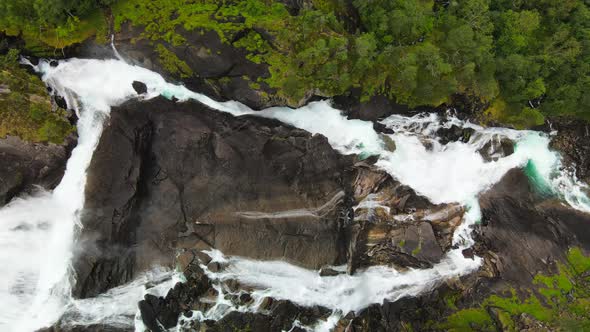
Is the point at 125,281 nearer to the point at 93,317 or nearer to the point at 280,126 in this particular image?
the point at 93,317

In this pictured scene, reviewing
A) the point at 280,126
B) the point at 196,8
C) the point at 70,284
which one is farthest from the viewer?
the point at 280,126

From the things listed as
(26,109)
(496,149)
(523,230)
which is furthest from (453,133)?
(26,109)

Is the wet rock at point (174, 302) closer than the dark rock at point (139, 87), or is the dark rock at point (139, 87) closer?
the wet rock at point (174, 302)

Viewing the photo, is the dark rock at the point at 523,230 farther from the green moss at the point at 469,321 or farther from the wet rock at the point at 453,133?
the wet rock at the point at 453,133

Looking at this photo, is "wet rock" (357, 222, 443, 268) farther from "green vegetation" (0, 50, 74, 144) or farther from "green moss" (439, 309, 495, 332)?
"green vegetation" (0, 50, 74, 144)

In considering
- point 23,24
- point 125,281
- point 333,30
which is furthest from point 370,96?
point 23,24

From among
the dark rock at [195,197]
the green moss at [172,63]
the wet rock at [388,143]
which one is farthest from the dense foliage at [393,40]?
the dark rock at [195,197]

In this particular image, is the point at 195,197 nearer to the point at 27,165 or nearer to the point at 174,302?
the point at 174,302

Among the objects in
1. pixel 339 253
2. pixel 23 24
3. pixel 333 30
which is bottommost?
pixel 339 253
